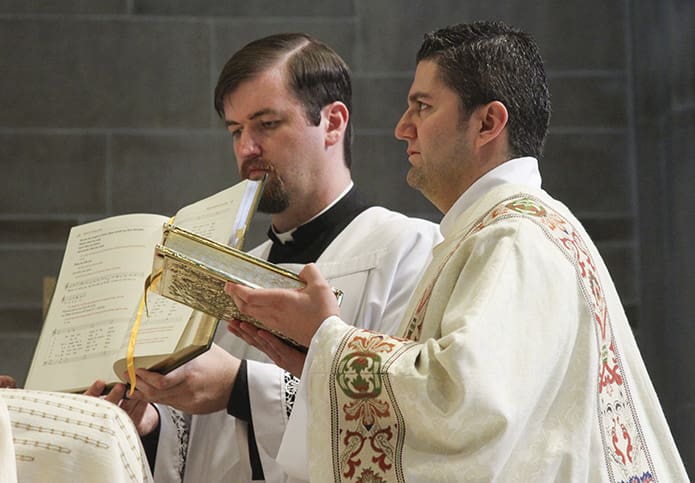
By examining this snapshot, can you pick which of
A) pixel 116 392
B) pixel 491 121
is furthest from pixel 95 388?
pixel 491 121

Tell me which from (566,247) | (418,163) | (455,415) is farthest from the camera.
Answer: (418,163)

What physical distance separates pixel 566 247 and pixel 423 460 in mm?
530

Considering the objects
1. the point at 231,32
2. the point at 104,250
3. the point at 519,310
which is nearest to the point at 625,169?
the point at 231,32

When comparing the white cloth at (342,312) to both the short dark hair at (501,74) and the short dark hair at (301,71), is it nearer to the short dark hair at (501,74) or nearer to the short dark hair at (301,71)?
the short dark hair at (301,71)

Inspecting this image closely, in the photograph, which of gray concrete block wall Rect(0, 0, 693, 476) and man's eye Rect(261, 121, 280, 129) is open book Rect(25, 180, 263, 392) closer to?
man's eye Rect(261, 121, 280, 129)

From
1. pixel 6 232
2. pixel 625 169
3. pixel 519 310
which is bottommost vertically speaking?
pixel 6 232

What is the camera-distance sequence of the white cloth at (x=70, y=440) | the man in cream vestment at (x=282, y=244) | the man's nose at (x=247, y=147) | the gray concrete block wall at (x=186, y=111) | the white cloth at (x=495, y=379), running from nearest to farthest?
the white cloth at (x=70, y=440) < the white cloth at (x=495, y=379) < the man in cream vestment at (x=282, y=244) < the man's nose at (x=247, y=147) < the gray concrete block wall at (x=186, y=111)

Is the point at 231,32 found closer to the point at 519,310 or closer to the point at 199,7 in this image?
the point at 199,7

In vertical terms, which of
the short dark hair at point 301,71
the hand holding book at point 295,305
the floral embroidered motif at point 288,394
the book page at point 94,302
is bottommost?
the floral embroidered motif at point 288,394

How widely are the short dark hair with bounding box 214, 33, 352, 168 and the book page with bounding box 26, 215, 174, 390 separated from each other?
68 centimetres

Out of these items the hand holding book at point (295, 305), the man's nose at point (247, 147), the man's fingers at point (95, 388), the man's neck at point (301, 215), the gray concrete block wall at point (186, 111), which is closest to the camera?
the hand holding book at point (295, 305)

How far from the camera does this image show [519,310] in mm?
2225

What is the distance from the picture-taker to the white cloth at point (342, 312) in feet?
10.5

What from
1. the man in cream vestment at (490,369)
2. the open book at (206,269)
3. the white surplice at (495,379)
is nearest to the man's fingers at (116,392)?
the open book at (206,269)
